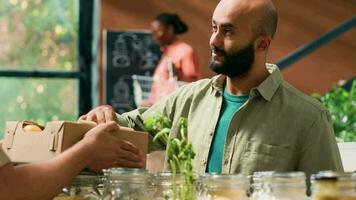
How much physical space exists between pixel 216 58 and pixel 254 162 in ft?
1.35

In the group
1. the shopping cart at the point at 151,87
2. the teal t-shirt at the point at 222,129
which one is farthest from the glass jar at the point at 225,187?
the shopping cart at the point at 151,87

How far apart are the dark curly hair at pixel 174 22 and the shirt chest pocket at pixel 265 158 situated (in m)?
4.68

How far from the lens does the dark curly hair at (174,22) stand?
7238 mm

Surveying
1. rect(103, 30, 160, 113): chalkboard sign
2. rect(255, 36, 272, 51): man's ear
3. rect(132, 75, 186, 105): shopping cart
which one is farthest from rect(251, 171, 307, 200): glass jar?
rect(103, 30, 160, 113): chalkboard sign

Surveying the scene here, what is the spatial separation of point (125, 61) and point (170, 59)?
18.1 inches

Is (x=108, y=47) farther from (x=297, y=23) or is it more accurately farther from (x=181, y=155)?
(x=181, y=155)

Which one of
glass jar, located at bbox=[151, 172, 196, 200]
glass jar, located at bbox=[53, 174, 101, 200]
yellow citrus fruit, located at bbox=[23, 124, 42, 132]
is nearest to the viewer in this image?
glass jar, located at bbox=[151, 172, 196, 200]

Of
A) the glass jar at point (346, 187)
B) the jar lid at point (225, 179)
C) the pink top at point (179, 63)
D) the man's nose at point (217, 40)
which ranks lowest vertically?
the glass jar at point (346, 187)

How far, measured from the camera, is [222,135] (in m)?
2.71

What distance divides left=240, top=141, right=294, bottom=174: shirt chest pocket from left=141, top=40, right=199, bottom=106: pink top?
422cm

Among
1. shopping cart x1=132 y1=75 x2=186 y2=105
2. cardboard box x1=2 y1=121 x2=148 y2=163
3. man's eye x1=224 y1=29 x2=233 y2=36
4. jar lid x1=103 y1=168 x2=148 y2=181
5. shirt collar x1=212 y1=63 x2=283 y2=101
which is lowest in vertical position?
jar lid x1=103 y1=168 x2=148 y2=181

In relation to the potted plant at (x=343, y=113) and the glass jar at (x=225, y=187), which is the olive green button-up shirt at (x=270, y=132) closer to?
the glass jar at (x=225, y=187)

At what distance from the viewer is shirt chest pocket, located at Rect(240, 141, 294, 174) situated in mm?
2596

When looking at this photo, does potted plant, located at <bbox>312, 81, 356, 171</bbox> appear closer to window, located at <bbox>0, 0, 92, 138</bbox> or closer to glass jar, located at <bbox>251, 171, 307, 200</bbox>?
glass jar, located at <bbox>251, 171, 307, 200</bbox>
